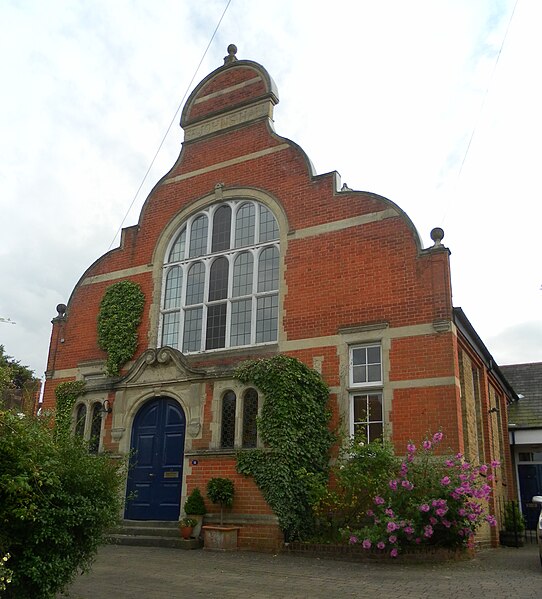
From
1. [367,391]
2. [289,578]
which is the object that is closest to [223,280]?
[367,391]

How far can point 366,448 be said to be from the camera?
12.2m

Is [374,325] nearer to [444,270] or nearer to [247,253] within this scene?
[444,270]

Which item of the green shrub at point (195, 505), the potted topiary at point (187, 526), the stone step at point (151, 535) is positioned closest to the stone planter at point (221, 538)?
the stone step at point (151, 535)

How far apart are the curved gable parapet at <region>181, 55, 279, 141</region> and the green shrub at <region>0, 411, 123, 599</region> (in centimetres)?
1261

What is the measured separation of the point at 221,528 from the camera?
1281 centimetres

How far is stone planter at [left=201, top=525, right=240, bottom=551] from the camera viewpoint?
12.8 meters

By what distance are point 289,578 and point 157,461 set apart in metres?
6.78

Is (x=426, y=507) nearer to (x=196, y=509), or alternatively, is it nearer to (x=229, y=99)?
(x=196, y=509)

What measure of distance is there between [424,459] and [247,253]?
23.6 feet

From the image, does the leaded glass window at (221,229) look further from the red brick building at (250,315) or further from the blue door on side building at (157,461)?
the blue door on side building at (157,461)

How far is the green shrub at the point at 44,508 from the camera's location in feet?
20.2

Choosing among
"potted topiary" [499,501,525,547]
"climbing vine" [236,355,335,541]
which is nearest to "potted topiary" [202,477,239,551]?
"climbing vine" [236,355,335,541]

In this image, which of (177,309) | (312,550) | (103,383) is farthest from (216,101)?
(312,550)

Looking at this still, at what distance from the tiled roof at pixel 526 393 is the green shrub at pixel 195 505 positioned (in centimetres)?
1217
